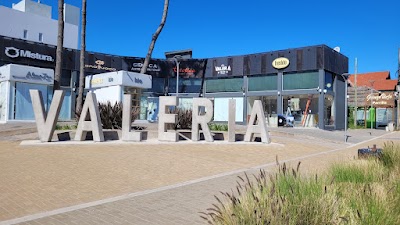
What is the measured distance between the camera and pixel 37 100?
1389 cm

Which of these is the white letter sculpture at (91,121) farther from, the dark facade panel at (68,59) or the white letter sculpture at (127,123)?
the dark facade panel at (68,59)

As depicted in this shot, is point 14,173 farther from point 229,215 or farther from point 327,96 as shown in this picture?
point 327,96

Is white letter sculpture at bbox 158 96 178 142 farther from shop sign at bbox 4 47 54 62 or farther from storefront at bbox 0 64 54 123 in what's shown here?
shop sign at bbox 4 47 54 62

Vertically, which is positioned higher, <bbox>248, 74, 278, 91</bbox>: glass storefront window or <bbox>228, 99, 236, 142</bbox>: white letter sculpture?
<bbox>248, 74, 278, 91</bbox>: glass storefront window

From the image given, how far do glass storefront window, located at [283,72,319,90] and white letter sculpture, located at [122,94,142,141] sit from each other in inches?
860

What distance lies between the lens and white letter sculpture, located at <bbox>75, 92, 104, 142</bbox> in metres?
14.2

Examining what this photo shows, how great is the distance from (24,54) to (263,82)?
22545 millimetres

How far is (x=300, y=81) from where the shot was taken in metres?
33.1

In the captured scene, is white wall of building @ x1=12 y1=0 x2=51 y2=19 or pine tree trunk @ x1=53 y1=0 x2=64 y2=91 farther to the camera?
white wall of building @ x1=12 y1=0 x2=51 y2=19

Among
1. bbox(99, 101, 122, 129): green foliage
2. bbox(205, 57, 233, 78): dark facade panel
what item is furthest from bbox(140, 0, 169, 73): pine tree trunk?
bbox(99, 101, 122, 129): green foliage

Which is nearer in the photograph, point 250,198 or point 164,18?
point 250,198

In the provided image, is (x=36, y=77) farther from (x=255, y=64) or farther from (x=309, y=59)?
→ (x=309, y=59)

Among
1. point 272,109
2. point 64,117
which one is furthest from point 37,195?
point 272,109

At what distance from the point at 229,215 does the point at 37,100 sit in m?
12.6
